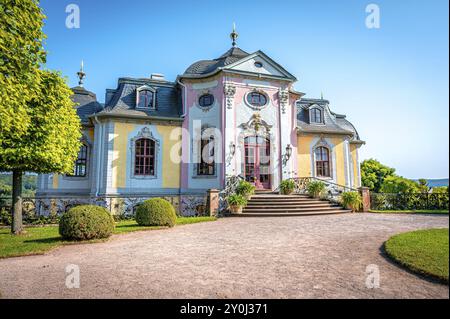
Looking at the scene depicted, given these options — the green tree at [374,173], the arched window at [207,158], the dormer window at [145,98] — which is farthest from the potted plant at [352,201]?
the green tree at [374,173]

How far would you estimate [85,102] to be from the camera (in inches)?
693

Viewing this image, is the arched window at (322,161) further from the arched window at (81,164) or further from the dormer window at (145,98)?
the arched window at (81,164)

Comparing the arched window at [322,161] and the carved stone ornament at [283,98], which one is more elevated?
the carved stone ornament at [283,98]

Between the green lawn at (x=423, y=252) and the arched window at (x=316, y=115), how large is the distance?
533 inches

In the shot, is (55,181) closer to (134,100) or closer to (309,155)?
(134,100)

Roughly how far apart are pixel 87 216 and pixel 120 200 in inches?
309

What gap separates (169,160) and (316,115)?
11288 mm

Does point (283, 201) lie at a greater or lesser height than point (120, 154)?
lesser

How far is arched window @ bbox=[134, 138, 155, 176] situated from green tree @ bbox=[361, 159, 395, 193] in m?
26.0

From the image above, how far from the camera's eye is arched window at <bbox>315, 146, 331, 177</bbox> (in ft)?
61.2

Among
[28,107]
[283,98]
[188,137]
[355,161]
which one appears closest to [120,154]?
[188,137]

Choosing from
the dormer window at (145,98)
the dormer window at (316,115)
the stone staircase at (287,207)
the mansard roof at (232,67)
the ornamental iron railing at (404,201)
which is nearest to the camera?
the stone staircase at (287,207)

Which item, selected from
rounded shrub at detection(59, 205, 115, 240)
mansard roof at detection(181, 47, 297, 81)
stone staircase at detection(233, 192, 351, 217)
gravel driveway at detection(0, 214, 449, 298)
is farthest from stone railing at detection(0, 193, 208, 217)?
mansard roof at detection(181, 47, 297, 81)

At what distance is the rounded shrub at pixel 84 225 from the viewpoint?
23.9 ft
